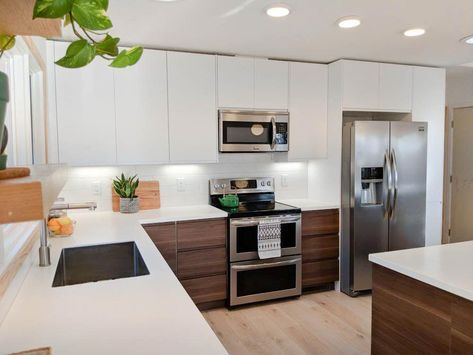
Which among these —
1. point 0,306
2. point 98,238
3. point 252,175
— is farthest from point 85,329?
point 252,175

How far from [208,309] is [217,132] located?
5.29ft

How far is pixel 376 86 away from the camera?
380cm

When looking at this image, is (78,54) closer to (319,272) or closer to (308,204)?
(308,204)

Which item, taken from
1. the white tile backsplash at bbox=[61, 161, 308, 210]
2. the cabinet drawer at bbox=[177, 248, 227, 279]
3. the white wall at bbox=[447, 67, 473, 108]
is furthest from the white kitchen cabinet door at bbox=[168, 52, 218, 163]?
the white wall at bbox=[447, 67, 473, 108]

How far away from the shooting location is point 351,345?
276 centimetres

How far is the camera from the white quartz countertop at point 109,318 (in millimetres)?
1021

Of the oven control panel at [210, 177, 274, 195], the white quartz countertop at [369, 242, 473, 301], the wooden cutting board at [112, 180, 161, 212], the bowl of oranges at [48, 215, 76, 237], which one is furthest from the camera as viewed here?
the oven control panel at [210, 177, 274, 195]

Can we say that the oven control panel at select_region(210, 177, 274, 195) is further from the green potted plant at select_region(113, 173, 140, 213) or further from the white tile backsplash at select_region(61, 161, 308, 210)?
the green potted plant at select_region(113, 173, 140, 213)

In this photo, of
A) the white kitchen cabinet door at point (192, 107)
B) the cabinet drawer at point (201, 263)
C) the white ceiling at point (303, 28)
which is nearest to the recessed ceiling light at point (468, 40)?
the white ceiling at point (303, 28)

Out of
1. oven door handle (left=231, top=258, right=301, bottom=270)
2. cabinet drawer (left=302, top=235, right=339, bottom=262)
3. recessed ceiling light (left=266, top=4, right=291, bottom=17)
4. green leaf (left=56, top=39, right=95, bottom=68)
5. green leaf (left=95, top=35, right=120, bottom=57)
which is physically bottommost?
oven door handle (left=231, top=258, right=301, bottom=270)

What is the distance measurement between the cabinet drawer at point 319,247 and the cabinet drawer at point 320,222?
0.05 metres

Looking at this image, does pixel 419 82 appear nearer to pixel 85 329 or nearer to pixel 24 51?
pixel 24 51

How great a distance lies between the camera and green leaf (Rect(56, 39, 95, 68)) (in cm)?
62

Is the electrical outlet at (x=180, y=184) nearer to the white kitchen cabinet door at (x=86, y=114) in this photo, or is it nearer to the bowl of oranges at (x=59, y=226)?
the white kitchen cabinet door at (x=86, y=114)
